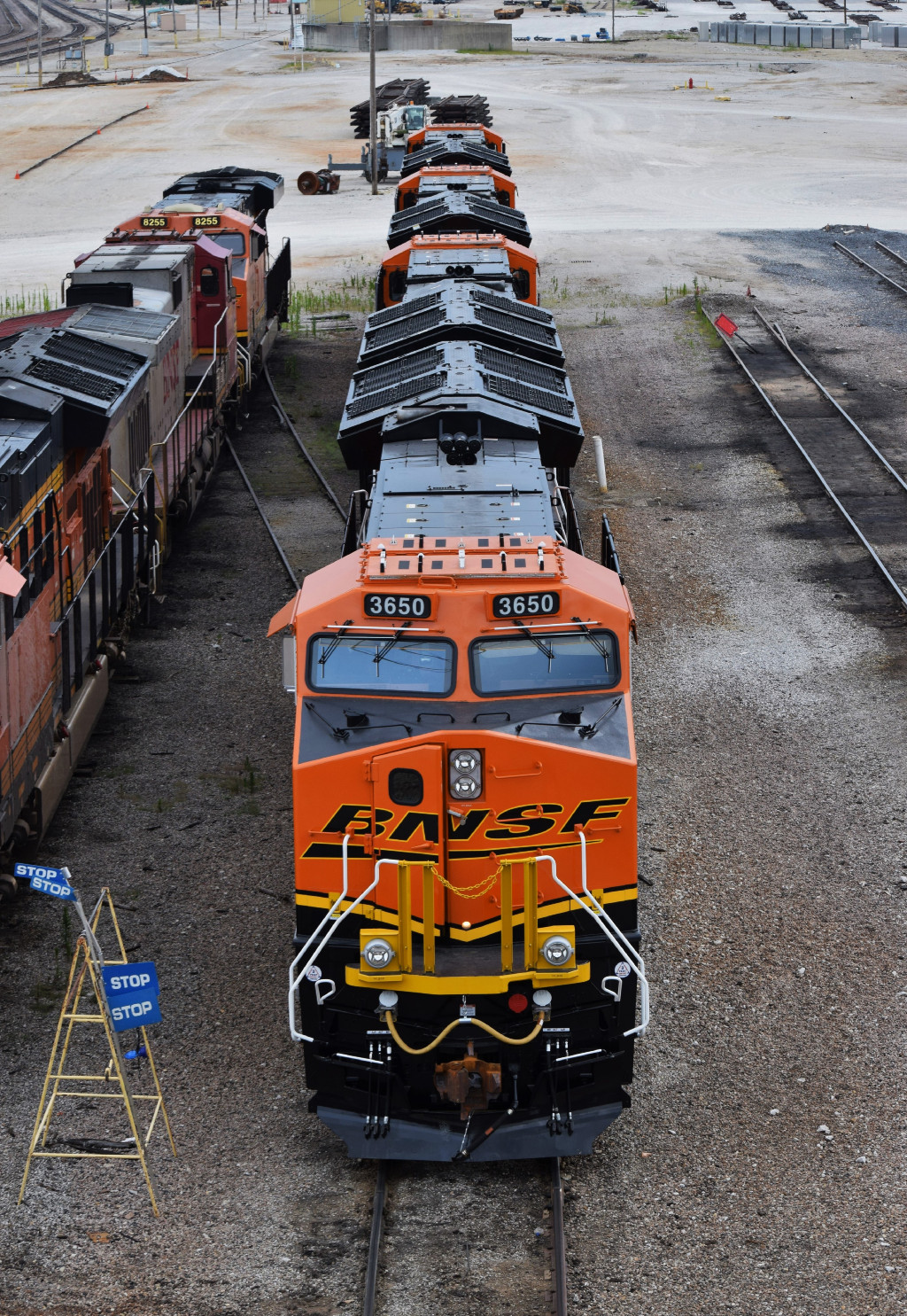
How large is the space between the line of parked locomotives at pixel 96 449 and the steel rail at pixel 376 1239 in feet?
17.1

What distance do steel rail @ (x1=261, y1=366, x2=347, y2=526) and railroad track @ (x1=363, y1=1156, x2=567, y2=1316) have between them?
1373cm

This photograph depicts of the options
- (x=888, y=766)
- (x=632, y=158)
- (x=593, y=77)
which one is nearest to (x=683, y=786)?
(x=888, y=766)

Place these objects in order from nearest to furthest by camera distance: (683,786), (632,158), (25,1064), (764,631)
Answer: (25,1064) < (683,786) < (764,631) < (632,158)

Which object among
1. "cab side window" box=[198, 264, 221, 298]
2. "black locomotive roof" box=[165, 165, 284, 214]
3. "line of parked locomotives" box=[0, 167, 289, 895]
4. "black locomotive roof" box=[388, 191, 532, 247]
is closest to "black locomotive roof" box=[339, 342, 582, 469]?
"line of parked locomotives" box=[0, 167, 289, 895]

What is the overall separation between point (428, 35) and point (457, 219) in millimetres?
82138

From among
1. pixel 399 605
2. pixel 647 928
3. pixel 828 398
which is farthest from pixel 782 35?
pixel 399 605

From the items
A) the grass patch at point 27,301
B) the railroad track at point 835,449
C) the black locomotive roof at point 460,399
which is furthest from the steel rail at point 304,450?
the railroad track at point 835,449

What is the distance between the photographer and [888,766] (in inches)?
671

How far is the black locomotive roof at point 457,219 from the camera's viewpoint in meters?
26.3

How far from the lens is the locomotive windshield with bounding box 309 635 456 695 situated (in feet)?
34.5

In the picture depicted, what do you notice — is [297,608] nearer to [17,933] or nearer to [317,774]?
[317,774]

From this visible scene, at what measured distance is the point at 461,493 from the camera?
41.8 ft

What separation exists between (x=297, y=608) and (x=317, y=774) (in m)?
1.44

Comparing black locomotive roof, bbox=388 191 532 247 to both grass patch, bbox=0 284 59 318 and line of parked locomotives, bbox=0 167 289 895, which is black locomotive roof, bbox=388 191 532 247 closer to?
line of parked locomotives, bbox=0 167 289 895
